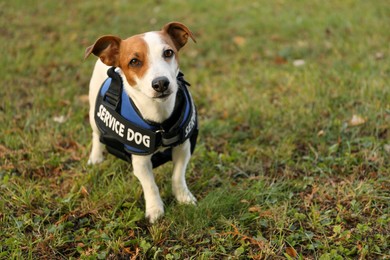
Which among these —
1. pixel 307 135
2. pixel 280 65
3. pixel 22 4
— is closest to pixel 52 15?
pixel 22 4

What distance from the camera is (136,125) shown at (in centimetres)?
279

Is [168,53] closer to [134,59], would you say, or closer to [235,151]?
[134,59]

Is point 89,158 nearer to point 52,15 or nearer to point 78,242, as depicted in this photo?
point 78,242

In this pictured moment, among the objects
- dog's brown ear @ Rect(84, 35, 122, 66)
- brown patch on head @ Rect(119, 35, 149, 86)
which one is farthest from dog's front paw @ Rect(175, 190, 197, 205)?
dog's brown ear @ Rect(84, 35, 122, 66)

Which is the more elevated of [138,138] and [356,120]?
[138,138]

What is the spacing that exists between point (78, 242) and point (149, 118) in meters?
0.88

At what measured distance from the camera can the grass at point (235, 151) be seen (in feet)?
9.11

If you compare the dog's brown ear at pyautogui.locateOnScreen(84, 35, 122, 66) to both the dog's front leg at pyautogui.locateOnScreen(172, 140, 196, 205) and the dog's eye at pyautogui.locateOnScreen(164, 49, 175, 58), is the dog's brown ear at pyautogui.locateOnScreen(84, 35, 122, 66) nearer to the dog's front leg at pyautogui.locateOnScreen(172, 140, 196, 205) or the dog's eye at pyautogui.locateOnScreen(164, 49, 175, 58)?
the dog's eye at pyautogui.locateOnScreen(164, 49, 175, 58)

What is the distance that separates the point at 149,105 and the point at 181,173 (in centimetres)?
56

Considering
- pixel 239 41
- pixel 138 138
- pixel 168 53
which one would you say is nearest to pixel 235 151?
pixel 138 138

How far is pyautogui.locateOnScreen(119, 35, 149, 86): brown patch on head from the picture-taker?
2.64m

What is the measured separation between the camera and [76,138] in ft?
13.2

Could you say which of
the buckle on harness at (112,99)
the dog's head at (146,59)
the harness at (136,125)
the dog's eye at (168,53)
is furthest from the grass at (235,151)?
the dog's eye at (168,53)

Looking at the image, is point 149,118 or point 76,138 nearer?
point 149,118
